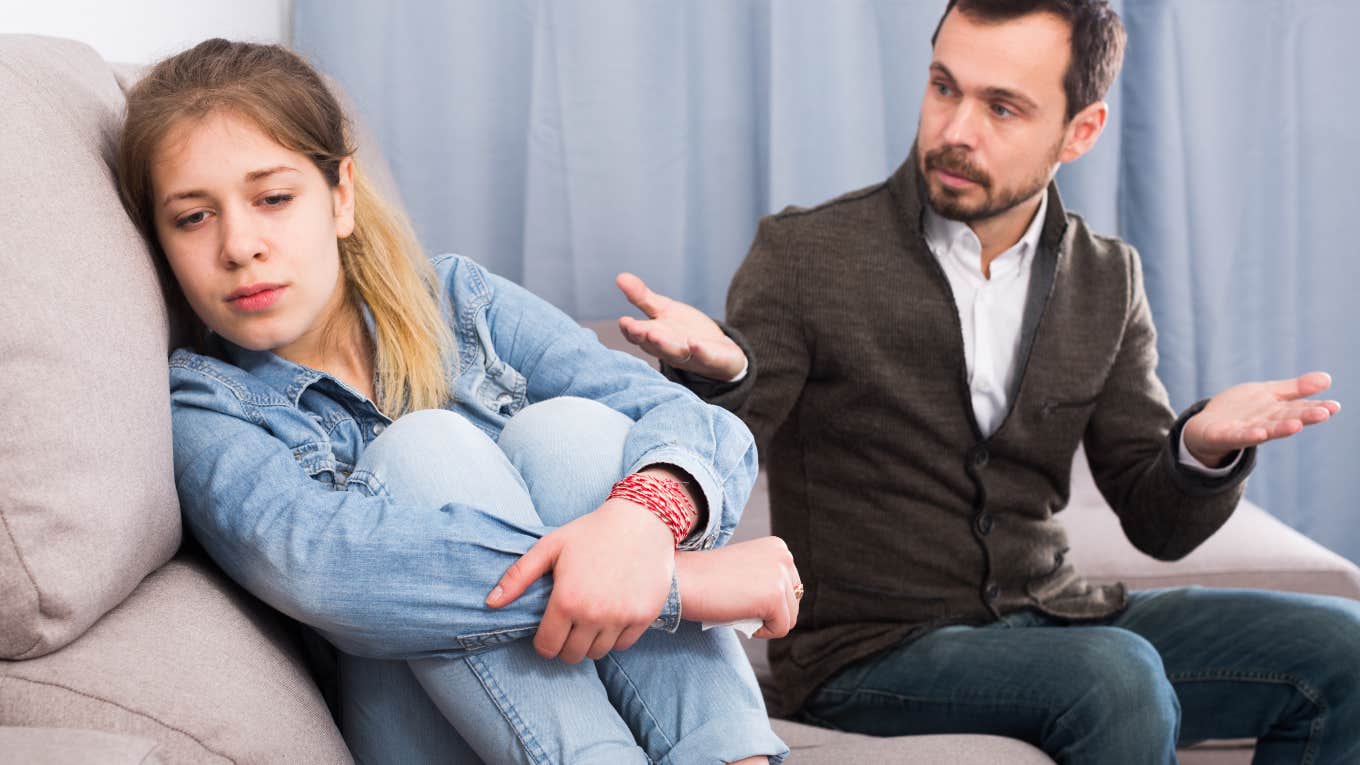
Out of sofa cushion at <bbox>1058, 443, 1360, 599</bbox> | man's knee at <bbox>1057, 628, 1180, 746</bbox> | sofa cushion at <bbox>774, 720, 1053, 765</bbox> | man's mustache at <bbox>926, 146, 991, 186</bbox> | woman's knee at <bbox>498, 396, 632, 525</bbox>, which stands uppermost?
man's mustache at <bbox>926, 146, 991, 186</bbox>

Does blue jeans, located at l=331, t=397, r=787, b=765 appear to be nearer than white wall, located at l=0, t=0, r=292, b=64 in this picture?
Yes

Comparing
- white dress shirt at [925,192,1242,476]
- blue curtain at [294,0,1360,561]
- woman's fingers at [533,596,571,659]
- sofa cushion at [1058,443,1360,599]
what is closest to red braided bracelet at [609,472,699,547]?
woman's fingers at [533,596,571,659]

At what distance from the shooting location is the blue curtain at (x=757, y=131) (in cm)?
221

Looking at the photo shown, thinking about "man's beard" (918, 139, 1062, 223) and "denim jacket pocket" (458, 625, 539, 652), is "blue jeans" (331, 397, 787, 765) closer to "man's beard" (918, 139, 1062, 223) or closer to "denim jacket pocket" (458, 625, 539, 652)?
"denim jacket pocket" (458, 625, 539, 652)

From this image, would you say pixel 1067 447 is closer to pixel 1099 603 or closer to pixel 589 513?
pixel 1099 603

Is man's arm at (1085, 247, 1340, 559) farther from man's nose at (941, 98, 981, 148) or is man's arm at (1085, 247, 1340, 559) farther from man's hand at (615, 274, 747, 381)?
man's hand at (615, 274, 747, 381)

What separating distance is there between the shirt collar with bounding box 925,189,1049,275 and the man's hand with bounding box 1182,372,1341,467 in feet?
0.87

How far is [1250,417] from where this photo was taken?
129 centimetres

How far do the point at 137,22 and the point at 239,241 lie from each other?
2.72 feet

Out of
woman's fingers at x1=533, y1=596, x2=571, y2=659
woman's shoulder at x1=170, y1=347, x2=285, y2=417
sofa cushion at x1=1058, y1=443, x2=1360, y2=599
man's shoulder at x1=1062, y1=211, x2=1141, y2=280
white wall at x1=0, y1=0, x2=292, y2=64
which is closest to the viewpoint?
woman's fingers at x1=533, y1=596, x2=571, y2=659

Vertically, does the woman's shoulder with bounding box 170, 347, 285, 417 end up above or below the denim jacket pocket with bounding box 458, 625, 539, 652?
above

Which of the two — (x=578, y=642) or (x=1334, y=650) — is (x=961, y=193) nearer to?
(x=1334, y=650)

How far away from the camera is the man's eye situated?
0.98m

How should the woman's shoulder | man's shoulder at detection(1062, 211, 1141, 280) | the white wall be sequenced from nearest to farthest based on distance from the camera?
the woman's shoulder, the white wall, man's shoulder at detection(1062, 211, 1141, 280)
